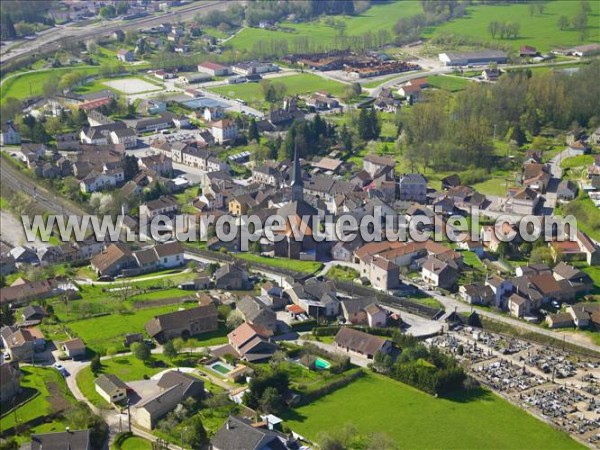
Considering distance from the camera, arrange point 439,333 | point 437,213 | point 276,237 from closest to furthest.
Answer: point 439,333 < point 276,237 < point 437,213

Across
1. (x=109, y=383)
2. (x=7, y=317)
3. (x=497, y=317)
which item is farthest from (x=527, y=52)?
(x=109, y=383)

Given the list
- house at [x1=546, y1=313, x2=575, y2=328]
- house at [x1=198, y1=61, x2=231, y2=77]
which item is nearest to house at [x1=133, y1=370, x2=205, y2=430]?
house at [x1=546, y1=313, x2=575, y2=328]

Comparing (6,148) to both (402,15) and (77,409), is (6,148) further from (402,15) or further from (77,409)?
(402,15)

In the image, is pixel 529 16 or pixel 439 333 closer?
pixel 439 333

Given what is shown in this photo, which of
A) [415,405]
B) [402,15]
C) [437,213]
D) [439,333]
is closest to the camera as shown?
[415,405]

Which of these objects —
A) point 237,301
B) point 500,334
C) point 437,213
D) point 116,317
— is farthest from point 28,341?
point 437,213

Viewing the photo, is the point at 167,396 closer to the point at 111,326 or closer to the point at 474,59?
the point at 111,326

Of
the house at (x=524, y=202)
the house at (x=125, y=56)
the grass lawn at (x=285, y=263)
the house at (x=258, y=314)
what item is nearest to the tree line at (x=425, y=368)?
the house at (x=258, y=314)
